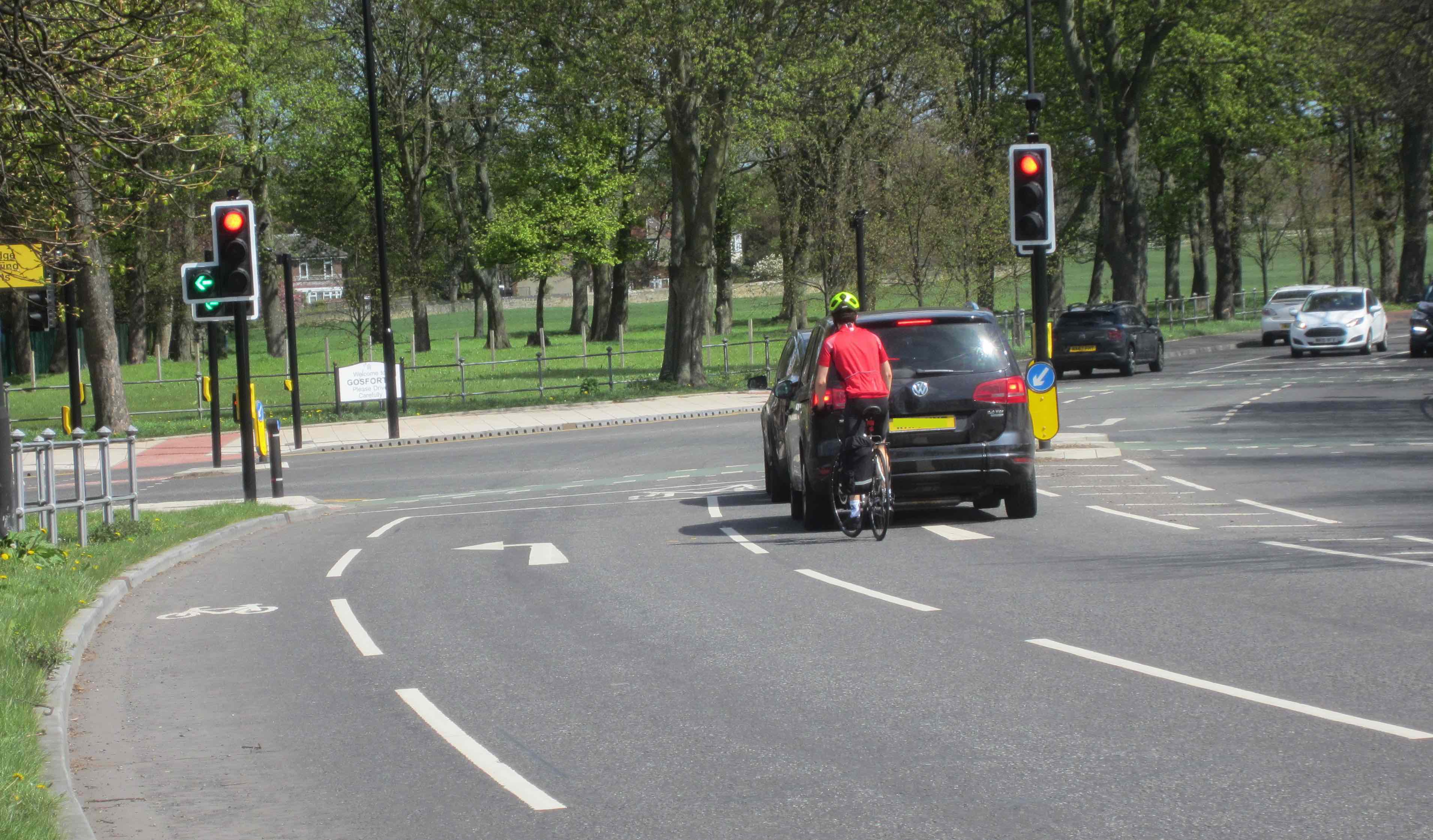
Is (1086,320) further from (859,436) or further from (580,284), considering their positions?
(580,284)

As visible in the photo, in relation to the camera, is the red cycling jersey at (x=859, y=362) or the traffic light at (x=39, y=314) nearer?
the red cycling jersey at (x=859, y=362)

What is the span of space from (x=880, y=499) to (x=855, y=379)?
112 centimetres

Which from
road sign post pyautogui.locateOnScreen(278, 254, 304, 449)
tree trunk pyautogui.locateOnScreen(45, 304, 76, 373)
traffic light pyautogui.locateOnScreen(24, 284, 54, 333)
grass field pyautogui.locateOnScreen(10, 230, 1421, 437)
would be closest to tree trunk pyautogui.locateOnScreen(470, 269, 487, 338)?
grass field pyautogui.locateOnScreen(10, 230, 1421, 437)

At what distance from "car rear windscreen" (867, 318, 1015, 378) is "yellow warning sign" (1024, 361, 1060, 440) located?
469cm

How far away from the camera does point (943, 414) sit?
45.5 ft

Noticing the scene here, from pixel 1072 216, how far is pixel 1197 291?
26.7ft

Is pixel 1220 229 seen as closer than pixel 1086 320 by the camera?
No

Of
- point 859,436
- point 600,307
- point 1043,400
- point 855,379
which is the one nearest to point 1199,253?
point 600,307

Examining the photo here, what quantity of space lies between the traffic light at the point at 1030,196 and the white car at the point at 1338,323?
27002mm

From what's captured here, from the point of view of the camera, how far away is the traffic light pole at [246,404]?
1873cm

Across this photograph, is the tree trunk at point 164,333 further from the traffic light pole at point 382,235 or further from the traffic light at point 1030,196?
the traffic light at point 1030,196

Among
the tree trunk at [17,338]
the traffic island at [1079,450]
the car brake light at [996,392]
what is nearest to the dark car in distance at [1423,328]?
the traffic island at [1079,450]

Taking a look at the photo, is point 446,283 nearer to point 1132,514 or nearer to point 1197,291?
point 1197,291

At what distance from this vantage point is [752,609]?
33.5 feet
